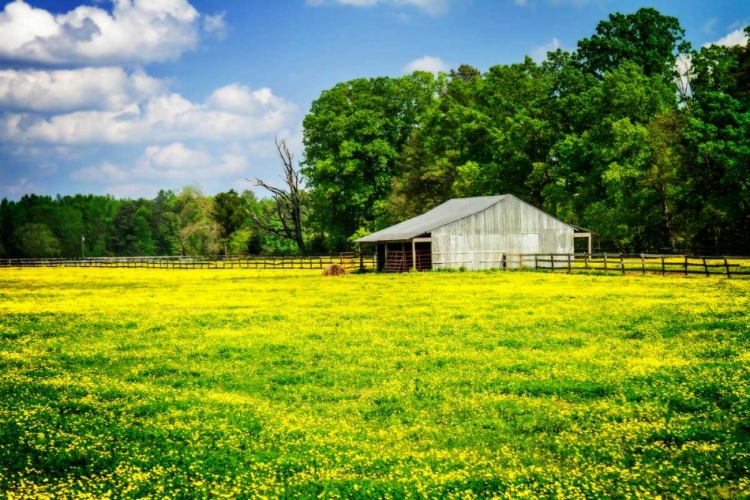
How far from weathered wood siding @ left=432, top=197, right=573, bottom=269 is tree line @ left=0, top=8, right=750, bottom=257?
7049 millimetres

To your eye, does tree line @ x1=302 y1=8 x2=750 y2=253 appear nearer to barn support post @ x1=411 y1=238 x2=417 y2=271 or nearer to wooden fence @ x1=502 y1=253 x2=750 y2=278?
wooden fence @ x1=502 y1=253 x2=750 y2=278

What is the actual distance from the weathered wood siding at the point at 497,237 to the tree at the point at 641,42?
82.5ft

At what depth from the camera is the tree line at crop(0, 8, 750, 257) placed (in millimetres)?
53906

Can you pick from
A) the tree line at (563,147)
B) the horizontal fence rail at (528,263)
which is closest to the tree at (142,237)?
the tree line at (563,147)

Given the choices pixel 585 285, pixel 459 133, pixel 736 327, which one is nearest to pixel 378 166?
pixel 459 133

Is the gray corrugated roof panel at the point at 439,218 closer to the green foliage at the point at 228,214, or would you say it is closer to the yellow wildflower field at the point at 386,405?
the yellow wildflower field at the point at 386,405

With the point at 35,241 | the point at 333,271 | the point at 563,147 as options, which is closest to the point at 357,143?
the point at 563,147

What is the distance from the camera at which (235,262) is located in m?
84.9

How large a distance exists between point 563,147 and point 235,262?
153ft

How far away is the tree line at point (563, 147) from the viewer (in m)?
53.9

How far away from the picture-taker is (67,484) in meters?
7.96

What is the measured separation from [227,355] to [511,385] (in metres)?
8.05

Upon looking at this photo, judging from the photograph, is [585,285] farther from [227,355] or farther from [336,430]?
[336,430]

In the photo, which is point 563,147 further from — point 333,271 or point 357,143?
point 357,143
